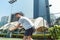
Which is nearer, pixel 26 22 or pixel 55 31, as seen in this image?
pixel 26 22

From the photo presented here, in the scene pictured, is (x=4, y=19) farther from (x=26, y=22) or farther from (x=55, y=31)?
(x=26, y=22)

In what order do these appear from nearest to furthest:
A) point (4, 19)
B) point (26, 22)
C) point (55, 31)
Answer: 1. point (26, 22)
2. point (55, 31)
3. point (4, 19)

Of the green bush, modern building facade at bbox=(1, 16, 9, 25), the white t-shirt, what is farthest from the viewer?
modern building facade at bbox=(1, 16, 9, 25)

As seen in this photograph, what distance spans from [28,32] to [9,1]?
4.56 meters

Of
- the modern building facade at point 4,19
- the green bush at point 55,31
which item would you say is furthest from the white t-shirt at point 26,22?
the modern building facade at point 4,19

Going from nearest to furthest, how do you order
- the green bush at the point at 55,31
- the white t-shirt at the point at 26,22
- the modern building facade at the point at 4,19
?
1. the white t-shirt at the point at 26,22
2. the green bush at the point at 55,31
3. the modern building facade at the point at 4,19

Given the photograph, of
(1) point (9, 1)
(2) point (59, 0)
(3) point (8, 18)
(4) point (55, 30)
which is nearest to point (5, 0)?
(1) point (9, 1)

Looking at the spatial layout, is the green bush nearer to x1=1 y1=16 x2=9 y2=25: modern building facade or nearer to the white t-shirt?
the white t-shirt

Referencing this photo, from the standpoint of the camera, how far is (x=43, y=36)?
17.0 feet

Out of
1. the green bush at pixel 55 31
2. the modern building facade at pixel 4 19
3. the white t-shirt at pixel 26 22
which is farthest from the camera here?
the modern building facade at pixel 4 19

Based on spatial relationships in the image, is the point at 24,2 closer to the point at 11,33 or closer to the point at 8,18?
the point at 8,18

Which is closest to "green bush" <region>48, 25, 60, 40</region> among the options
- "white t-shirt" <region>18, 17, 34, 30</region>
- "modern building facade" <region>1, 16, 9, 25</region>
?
"white t-shirt" <region>18, 17, 34, 30</region>

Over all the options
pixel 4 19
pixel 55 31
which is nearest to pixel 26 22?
pixel 55 31

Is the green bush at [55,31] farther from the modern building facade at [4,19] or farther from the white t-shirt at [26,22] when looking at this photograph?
the modern building facade at [4,19]
